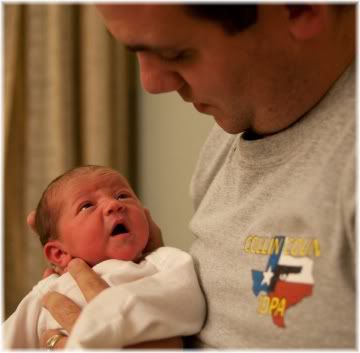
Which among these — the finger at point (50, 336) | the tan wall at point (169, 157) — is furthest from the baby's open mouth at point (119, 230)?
the tan wall at point (169, 157)

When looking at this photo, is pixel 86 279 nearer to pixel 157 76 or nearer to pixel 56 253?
pixel 56 253

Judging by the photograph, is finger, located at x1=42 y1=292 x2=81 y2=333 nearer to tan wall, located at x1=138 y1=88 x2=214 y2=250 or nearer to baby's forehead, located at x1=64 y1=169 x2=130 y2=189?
baby's forehead, located at x1=64 y1=169 x2=130 y2=189

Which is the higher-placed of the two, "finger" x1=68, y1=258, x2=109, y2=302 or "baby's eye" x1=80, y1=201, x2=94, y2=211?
"baby's eye" x1=80, y1=201, x2=94, y2=211

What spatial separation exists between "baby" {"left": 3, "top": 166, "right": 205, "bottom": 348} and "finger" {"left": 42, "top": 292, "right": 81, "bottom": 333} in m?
0.04

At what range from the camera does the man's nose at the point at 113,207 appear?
1.19m

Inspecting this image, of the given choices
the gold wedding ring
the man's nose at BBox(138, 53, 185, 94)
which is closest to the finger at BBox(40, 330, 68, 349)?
the gold wedding ring

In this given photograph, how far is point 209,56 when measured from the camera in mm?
887

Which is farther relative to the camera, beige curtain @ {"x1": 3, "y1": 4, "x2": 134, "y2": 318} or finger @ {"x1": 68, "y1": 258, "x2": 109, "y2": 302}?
beige curtain @ {"x1": 3, "y1": 4, "x2": 134, "y2": 318}

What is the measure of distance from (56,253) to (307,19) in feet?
2.48

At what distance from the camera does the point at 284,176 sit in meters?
0.93

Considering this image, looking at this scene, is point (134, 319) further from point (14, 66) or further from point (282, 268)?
point (14, 66)

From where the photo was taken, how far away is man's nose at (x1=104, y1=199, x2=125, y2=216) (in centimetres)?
119

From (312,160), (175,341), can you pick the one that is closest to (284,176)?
(312,160)

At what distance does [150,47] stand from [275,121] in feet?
0.86
